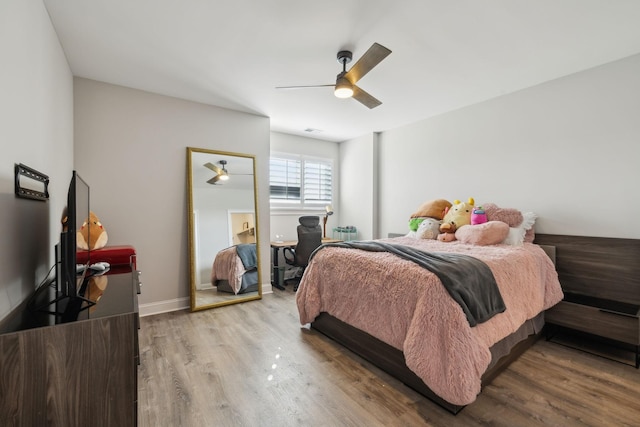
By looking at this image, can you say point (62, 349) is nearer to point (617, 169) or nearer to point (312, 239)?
point (312, 239)

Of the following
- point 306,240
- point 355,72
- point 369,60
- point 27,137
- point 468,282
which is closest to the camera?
point 27,137

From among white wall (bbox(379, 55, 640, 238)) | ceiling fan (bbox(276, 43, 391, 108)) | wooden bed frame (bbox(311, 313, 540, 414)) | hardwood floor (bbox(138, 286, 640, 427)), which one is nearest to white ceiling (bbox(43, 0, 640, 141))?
ceiling fan (bbox(276, 43, 391, 108))

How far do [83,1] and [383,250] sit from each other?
2.78 metres

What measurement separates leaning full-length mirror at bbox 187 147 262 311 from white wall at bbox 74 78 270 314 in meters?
0.13

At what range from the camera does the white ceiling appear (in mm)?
1924

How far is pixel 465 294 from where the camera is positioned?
69.1 inches

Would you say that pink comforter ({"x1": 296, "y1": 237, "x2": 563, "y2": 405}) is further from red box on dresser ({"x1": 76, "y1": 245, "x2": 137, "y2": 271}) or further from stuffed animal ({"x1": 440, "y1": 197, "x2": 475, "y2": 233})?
red box on dresser ({"x1": 76, "y1": 245, "x2": 137, "y2": 271})

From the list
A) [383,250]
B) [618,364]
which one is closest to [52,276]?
[383,250]

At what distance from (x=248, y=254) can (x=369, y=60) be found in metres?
2.84

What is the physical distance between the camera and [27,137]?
1.53 meters

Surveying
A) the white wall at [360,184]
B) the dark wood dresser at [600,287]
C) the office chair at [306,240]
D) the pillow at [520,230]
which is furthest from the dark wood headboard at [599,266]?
the office chair at [306,240]

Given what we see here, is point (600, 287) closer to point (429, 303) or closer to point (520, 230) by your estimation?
point (520, 230)

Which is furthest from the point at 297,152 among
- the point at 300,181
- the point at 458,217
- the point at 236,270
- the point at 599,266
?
the point at 599,266

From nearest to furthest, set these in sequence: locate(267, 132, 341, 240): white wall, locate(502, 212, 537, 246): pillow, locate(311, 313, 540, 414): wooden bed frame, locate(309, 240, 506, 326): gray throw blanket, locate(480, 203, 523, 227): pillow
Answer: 1. locate(309, 240, 506, 326): gray throw blanket
2. locate(311, 313, 540, 414): wooden bed frame
3. locate(502, 212, 537, 246): pillow
4. locate(480, 203, 523, 227): pillow
5. locate(267, 132, 341, 240): white wall
